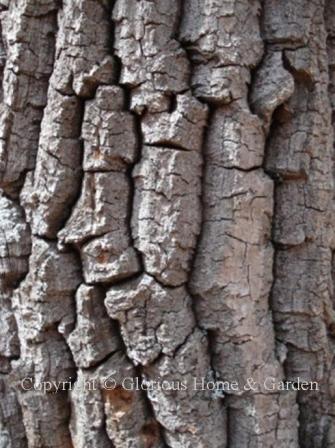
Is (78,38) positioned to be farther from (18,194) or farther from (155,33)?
(18,194)

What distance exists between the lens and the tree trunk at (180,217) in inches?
49.7

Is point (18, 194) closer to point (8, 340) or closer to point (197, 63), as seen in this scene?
point (8, 340)

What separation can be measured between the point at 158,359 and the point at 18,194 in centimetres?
57

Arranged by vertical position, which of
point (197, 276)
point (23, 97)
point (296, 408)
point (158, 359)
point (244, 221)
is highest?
point (23, 97)

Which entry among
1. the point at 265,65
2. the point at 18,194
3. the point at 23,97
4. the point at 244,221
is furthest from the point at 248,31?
the point at 18,194

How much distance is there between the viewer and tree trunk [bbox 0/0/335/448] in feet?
4.14

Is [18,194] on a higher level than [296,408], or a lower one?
higher

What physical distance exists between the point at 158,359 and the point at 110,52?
29.4 inches

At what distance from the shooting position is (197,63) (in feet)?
4.17

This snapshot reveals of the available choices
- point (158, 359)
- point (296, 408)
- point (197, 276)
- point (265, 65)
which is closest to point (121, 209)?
point (197, 276)

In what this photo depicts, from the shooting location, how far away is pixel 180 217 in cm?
126

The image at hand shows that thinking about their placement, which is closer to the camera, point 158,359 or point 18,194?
point 158,359

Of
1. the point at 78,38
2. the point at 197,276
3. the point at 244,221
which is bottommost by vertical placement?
the point at 197,276

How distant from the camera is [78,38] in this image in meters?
1.28
